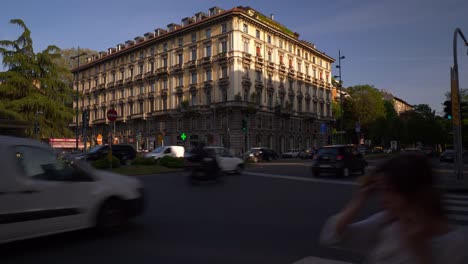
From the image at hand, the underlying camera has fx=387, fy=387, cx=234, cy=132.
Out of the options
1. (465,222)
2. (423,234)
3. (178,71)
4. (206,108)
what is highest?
(178,71)

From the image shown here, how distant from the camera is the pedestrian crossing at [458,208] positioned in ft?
25.1

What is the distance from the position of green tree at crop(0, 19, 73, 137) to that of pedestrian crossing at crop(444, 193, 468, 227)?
32.1 metres

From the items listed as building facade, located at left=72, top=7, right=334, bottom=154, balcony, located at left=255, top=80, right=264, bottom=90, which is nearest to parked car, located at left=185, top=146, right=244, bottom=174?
building facade, located at left=72, top=7, right=334, bottom=154

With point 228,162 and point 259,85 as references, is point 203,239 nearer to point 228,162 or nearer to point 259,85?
point 228,162

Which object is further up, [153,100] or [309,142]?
[153,100]

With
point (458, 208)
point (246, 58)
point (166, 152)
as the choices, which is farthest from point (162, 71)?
point (458, 208)

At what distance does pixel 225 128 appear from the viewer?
57.2 meters

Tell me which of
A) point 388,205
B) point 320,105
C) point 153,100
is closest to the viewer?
point 388,205

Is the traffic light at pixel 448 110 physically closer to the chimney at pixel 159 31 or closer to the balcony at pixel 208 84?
the balcony at pixel 208 84

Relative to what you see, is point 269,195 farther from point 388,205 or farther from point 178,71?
point 178,71

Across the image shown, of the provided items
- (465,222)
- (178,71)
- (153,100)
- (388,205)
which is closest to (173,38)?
(178,71)

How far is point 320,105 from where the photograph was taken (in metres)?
79.9

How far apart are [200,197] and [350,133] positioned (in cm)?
8378

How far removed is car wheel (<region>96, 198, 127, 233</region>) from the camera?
20.6 feet
